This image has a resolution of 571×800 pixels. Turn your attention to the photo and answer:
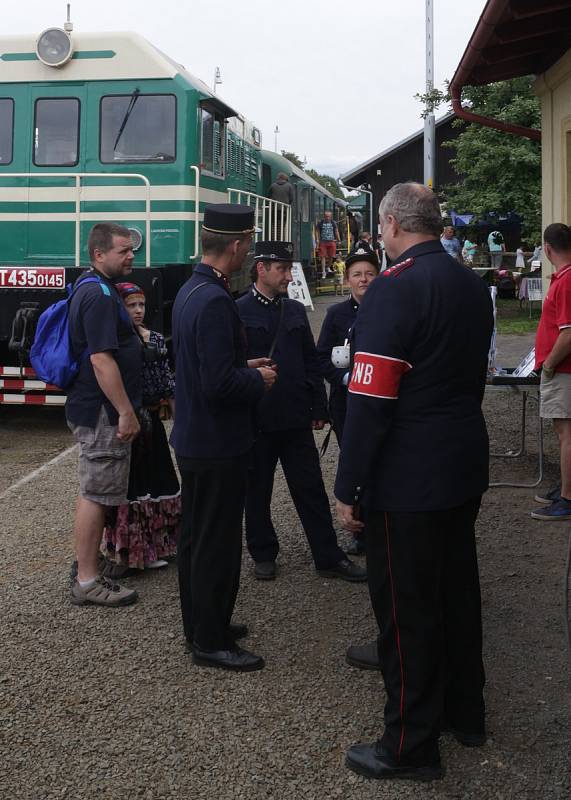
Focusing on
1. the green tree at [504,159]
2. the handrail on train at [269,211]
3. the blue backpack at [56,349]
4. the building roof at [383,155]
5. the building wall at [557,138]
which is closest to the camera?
the blue backpack at [56,349]

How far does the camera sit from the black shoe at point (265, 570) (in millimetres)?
5320

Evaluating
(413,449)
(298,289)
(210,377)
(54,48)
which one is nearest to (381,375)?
(413,449)

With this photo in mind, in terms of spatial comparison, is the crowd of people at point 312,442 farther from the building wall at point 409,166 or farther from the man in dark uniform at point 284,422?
the building wall at point 409,166

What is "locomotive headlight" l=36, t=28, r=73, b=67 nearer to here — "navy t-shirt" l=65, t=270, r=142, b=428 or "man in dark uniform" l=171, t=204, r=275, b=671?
"navy t-shirt" l=65, t=270, r=142, b=428

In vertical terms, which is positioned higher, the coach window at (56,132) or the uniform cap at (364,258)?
the coach window at (56,132)

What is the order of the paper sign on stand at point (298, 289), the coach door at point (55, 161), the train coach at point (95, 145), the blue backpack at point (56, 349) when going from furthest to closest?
the paper sign on stand at point (298, 289)
the coach door at point (55, 161)
the train coach at point (95, 145)
the blue backpack at point (56, 349)

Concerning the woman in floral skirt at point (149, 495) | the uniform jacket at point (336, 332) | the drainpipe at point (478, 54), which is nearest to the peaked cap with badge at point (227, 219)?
the woman in floral skirt at point (149, 495)

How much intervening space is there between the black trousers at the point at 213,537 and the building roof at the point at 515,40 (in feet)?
14.8

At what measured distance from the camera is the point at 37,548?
5.87 m

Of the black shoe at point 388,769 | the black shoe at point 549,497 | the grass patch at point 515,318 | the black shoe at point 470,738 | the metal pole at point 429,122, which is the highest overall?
the metal pole at point 429,122

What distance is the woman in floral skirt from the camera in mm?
5289

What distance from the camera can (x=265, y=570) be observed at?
17.5ft

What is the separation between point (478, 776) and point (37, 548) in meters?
3.40

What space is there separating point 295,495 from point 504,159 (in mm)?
16487
